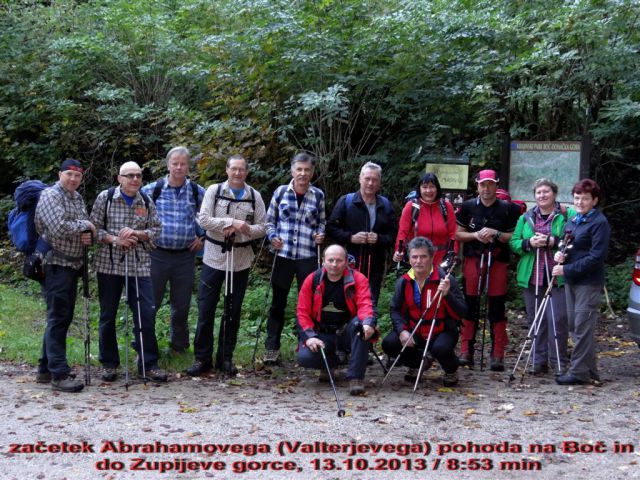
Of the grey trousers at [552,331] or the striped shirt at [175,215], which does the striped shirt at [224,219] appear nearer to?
the striped shirt at [175,215]

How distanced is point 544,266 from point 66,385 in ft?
15.2

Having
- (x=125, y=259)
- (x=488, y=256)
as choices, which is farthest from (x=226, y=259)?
(x=488, y=256)

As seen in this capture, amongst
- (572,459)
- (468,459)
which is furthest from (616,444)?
(468,459)

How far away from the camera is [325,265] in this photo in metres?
6.49

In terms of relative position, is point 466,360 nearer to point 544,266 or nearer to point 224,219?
point 544,266

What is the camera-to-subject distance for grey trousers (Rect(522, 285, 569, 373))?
692 cm

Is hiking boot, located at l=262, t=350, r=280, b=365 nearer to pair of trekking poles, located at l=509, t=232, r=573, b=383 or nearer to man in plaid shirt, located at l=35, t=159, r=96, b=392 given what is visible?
man in plaid shirt, located at l=35, t=159, r=96, b=392

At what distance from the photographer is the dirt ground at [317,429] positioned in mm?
4512

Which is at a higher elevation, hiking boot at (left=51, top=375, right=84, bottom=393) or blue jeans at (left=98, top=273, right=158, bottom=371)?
blue jeans at (left=98, top=273, right=158, bottom=371)

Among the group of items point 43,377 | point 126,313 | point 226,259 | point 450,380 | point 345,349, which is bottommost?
point 43,377

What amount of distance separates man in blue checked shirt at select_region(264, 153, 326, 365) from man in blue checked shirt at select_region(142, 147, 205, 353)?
80cm

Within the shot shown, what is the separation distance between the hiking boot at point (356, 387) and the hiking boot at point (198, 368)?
1572mm

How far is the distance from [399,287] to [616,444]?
7.77 ft

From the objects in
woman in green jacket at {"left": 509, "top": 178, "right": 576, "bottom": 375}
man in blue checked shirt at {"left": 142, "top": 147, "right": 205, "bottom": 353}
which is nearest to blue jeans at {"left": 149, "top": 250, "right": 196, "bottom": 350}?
man in blue checked shirt at {"left": 142, "top": 147, "right": 205, "bottom": 353}
